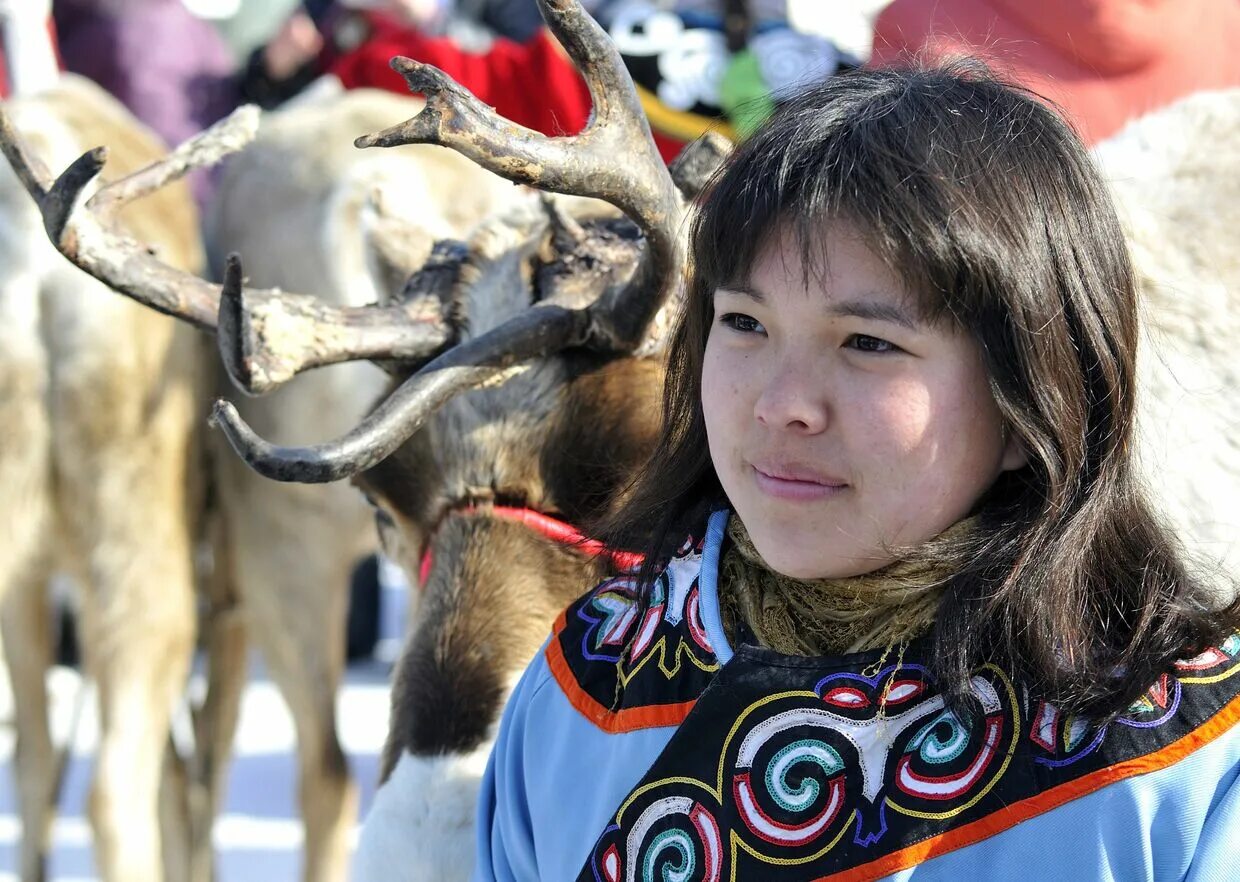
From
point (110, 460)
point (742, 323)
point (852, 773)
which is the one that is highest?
point (742, 323)

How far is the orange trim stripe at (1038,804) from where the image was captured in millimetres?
1292

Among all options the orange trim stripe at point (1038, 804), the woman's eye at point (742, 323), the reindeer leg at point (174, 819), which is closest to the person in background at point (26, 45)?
the reindeer leg at point (174, 819)

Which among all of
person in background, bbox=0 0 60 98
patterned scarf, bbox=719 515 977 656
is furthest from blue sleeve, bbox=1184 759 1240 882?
person in background, bbox=0 0 60 98

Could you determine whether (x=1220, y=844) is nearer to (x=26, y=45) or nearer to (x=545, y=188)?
(x=545, y=188)

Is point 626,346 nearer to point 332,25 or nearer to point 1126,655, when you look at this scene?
point 1126,655

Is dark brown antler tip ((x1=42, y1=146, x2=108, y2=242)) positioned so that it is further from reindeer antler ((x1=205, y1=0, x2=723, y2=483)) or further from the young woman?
the young woman

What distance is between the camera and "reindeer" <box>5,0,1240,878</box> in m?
1.94

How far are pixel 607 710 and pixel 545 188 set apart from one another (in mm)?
646

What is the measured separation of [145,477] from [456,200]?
113 cm

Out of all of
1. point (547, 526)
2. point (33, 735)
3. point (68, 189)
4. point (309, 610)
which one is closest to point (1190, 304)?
point (547, 526)

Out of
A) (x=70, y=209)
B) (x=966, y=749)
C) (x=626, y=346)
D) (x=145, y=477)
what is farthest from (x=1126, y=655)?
(x=145, y=477)

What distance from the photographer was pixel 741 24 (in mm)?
4406

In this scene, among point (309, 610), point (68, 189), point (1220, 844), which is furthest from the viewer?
point (309, 610)

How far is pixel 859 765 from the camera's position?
4.52 ft
